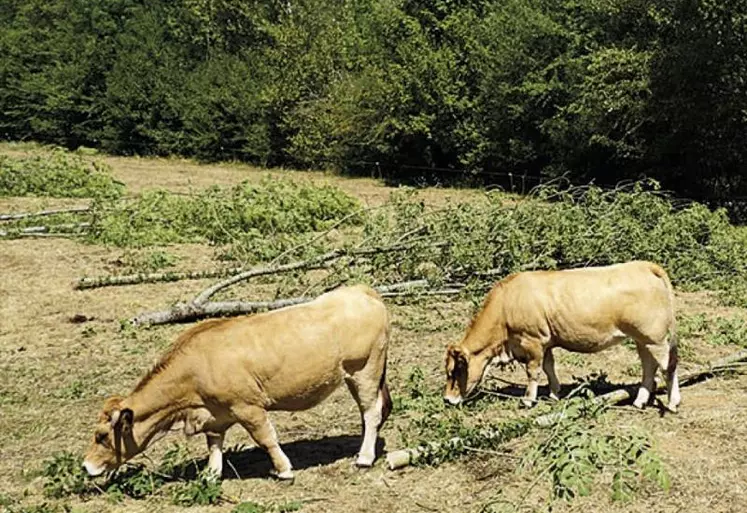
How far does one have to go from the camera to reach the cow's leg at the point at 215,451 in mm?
6996

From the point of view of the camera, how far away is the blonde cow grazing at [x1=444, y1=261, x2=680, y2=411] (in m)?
8.20

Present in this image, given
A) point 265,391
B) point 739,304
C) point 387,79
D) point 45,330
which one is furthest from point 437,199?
point 265,391

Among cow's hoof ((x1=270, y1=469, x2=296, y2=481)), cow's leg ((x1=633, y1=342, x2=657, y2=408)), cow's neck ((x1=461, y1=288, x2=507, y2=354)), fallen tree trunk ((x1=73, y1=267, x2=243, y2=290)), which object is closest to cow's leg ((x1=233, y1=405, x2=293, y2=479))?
cow's hoof ((x1=270, y1=469, x2=296, y2=481))

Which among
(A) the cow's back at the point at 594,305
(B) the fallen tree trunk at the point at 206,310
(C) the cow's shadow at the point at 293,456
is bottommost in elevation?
(B) the fallen tree trunk at the point at 206,310

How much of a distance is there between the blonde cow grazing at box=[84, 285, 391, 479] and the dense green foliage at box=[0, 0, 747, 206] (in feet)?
49.3

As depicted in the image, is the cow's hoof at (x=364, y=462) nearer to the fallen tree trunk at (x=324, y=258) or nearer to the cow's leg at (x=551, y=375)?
→ the cow's leg at (x=551, y=375)

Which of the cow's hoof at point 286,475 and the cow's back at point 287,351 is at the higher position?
the cow's back at point 287,351

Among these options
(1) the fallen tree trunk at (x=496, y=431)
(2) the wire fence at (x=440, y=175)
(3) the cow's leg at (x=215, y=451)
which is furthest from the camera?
(2) the wire fence at (x=440, y=175)

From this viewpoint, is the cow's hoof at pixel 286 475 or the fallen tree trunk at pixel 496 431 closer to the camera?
the cow's hoof at pixel 286 475

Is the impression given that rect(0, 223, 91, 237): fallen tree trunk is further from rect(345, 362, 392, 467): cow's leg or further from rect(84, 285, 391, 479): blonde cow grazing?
rect(345, 362, 392, 467): cow's leg

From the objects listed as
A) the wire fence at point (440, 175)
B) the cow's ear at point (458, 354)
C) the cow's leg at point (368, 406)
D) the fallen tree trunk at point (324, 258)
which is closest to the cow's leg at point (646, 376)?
the cow's ear at point (458, 354)

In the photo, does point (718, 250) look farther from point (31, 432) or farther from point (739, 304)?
point (31, 432)

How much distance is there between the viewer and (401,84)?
30.0m

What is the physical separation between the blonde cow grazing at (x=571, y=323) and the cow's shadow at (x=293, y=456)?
1137 mm
